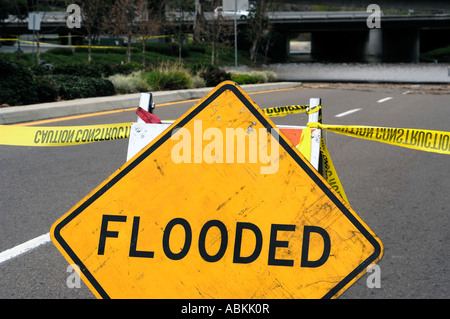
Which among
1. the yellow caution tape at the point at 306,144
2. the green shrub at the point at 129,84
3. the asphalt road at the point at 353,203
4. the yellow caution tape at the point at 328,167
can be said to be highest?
the yellow caution tape at the point at 306,144

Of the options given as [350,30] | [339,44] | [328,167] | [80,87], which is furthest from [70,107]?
[339,44]

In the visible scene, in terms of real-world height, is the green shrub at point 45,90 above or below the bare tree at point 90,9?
below

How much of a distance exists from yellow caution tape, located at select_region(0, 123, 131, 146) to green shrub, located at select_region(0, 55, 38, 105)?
9.50 metres

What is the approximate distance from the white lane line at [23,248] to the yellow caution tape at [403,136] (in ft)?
7.90

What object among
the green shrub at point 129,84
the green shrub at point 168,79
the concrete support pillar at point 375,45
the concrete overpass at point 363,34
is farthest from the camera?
the concrete support pillar at point 375,45

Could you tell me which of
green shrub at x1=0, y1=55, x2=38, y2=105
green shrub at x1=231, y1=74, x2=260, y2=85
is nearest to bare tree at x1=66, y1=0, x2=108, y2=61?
green shrub at x1=231, y1=74, x2=260, y2=85

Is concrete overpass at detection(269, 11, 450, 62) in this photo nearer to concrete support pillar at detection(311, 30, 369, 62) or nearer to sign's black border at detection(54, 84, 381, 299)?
concrete support pillar at detection(311, 30, 369, 62)

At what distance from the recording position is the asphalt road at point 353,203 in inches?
163

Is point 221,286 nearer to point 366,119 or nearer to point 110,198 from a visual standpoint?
point 110,198

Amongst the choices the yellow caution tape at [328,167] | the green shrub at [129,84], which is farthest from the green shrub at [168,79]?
the yellow caution tape at [328,167]

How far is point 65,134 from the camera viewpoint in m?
4.66

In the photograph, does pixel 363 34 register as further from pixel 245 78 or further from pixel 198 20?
pixel 245 78

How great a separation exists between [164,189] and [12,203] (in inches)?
150

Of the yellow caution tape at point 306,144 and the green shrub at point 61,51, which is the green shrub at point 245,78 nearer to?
the green shrub at point 61,51
